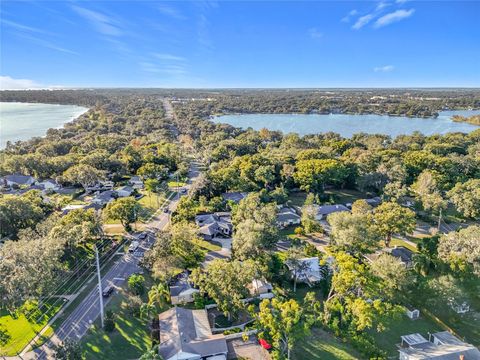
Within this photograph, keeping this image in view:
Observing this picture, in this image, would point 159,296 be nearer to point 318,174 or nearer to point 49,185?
point 318,174

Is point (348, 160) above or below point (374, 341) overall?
above

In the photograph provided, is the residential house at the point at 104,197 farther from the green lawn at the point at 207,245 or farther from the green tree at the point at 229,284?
the green tree at the point at 229,284

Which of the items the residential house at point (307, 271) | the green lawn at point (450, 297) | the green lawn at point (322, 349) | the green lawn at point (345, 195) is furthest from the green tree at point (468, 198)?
the green lawn at point (322, 349)

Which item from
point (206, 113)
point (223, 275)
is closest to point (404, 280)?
point (223, 275)

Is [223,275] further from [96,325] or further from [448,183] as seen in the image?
[448,183]

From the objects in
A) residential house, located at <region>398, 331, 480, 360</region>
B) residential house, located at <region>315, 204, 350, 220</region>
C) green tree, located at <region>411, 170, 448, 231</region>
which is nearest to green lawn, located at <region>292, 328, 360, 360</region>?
residential house, located at <region>398, 331, 480, 360</region>

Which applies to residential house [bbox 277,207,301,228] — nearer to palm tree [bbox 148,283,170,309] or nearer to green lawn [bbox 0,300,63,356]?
palm tree [bbox 148,283,170,309]

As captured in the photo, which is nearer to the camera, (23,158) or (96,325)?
(96,325)
